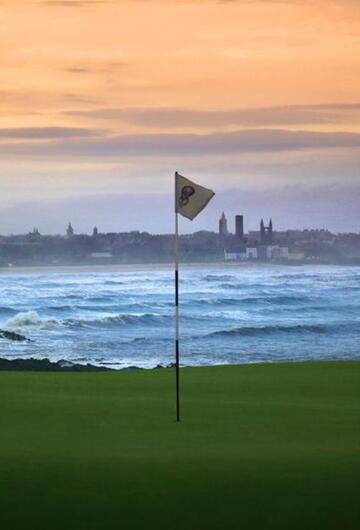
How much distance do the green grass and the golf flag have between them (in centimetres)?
224

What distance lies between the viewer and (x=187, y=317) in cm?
5359

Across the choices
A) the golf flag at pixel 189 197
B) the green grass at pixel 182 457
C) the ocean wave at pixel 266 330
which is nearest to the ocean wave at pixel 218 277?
the ocean wave at pixel 266 330

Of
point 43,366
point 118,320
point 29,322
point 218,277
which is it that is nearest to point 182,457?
point 43,366

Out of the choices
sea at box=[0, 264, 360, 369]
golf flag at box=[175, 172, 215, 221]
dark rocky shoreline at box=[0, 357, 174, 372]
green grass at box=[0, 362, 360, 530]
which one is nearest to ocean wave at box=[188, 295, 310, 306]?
sea at box=[0, 264, 360, 369]

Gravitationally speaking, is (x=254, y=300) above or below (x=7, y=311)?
above

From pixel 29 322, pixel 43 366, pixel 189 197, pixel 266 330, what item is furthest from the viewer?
pixel 29 322

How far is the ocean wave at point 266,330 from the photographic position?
4994cm

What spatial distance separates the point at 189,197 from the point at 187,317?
125 ft

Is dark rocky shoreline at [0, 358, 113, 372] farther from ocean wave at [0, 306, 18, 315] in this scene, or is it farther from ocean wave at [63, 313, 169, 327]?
ocean wave at [0, 306, 18, 315]

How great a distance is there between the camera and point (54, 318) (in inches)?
2047

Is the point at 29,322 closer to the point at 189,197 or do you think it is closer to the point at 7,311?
the point at 7,311

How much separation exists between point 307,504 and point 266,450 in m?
2.89

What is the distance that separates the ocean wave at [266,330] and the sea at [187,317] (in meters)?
0.05

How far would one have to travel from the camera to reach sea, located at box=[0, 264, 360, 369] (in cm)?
4662
